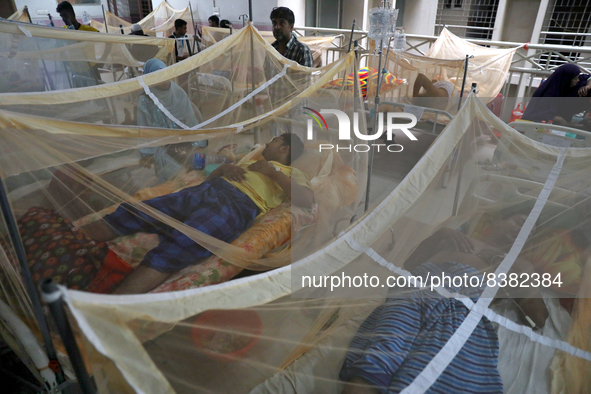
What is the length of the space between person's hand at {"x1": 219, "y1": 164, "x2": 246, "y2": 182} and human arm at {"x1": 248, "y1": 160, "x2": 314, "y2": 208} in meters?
0.10

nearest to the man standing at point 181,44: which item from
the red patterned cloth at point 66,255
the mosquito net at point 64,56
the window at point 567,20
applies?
the mosquito net at point 64,56

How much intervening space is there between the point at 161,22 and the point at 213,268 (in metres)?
6.07

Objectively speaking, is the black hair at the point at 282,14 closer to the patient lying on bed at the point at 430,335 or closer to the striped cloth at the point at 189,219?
the striped cloth at the point at 189,219

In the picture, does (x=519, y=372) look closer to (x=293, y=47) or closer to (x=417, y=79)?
(x=293, y=47)

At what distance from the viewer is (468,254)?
1.28 metres

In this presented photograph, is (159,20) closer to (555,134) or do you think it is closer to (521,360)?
(555,134)

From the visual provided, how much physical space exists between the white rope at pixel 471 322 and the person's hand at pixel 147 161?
155cm

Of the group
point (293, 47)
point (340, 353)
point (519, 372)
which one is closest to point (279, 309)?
point (340, 353)

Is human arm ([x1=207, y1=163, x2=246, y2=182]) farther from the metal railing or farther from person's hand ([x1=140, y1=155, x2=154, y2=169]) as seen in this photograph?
the metal railing

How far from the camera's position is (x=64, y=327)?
62 cm

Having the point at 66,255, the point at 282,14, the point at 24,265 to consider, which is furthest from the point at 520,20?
the point at 24,265

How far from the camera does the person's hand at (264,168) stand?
1.99 m

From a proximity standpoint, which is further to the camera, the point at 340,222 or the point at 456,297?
the point at 340,222

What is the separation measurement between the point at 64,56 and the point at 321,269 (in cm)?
291
